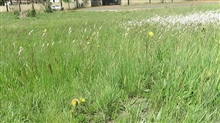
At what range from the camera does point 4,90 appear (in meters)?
2.36

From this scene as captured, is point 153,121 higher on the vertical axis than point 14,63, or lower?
lower

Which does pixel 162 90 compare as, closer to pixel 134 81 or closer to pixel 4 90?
pixel 134 81

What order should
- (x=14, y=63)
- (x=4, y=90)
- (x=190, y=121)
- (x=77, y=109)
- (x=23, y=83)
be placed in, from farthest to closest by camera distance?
(x=14, y=63)
(x=23, y=83)
(x=4, y=90)
(x=77, y=109)
(x=190, y=121)

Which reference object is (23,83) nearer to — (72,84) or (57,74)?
(57,74)

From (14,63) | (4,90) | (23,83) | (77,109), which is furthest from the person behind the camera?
(14,63)

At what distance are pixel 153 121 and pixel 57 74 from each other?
1368mm

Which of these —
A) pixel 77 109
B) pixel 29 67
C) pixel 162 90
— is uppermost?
pixel 29 67

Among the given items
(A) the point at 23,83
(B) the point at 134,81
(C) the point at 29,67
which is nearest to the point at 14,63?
(C) the point at 29,67

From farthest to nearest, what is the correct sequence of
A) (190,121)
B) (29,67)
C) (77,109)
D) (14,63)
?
(14,63), (29,67), (77,109), (190,121)

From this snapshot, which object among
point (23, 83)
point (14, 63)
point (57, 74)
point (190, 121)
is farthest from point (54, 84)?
point (190, 121)

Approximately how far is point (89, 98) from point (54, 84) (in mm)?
489

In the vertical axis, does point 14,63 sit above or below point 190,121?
above

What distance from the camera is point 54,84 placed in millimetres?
2426

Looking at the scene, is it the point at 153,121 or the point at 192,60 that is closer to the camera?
the point at 153,121
